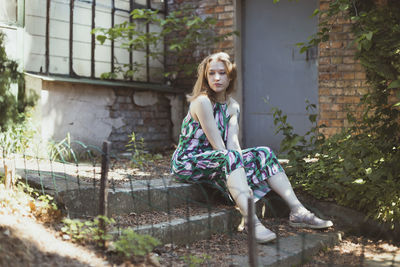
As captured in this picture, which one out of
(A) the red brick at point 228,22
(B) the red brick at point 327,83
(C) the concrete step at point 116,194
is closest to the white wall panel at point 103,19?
(A) the red brick at point 228,22

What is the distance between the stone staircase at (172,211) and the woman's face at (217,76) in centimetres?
80

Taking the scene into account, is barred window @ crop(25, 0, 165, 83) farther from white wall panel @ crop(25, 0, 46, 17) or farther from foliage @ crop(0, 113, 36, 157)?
foliage @ crop(0, 113, 36, 157)

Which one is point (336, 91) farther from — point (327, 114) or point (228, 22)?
point (228, 22)

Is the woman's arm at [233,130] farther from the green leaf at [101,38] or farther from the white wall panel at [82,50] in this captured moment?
the white wall panel at [82,50]

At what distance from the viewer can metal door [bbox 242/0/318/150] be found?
19.3 feet

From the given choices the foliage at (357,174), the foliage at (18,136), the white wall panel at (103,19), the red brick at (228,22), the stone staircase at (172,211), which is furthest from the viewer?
the red brick at (228,22)

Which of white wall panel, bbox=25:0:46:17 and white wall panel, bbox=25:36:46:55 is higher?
white wall panel, bbox=25:0:46:17

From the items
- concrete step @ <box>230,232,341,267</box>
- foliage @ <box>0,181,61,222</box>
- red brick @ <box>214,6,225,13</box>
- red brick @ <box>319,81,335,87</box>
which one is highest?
red brick @ <box>214,6,225,13</box>

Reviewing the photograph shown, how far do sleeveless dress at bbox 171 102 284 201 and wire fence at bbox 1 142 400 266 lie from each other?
154 mm

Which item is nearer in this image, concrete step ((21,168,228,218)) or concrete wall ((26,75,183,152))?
concrete step ((21,168,228,218))

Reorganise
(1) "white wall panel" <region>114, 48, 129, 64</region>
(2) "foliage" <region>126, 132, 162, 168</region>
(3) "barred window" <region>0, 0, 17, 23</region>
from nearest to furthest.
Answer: (2) "foliage" <region>126, 132, 162, 168</region>
(3) "barred window" <region>0, 0, 17, 23</region>
(1) "white wall panel" <region>114, 48, 129, 64</region>

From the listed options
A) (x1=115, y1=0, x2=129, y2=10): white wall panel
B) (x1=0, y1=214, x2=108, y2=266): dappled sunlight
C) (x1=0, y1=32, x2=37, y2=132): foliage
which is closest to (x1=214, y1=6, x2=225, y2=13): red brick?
(x1=115, y1=0, x2=129, y2=10): white wall panel

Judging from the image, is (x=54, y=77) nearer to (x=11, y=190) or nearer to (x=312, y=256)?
(x=11, y=190)

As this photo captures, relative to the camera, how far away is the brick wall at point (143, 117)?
20.1 ft
